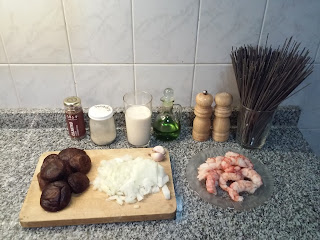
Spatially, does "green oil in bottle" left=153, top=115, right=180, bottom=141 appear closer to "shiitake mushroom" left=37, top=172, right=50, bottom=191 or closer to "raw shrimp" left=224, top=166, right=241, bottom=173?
"raw shrimp" left=224, top=166, right=241, bottom=173

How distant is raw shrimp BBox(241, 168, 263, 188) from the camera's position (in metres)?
0.80

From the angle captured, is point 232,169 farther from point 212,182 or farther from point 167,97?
point 167,97

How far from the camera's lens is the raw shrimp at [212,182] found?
2.60 ft

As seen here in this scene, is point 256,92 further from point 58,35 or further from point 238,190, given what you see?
point 58,35

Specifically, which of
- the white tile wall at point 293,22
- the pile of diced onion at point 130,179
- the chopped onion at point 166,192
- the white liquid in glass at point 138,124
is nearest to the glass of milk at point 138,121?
the white liquid in glass at point 138,124

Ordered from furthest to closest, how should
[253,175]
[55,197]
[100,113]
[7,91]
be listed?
[7,91] → [100,113] → [253,175] → [55,197]

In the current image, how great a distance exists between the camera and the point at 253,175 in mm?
810

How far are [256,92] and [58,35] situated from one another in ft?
2.17

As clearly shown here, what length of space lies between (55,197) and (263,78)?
2.22 ft

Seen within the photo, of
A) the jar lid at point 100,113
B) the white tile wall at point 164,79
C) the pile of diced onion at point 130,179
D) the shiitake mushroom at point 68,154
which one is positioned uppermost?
the white tile wall at point 164,79

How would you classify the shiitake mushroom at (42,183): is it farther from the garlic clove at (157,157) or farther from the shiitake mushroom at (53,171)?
the garlic clove at (157,157)

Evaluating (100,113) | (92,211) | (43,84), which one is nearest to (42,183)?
(92,211)

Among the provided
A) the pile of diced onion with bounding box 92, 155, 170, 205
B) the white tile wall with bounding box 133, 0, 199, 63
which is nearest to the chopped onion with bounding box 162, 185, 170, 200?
the pile of diced onion with bounding box 92, 155, 170, 205

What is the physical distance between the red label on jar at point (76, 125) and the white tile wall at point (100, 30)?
0.62ft
